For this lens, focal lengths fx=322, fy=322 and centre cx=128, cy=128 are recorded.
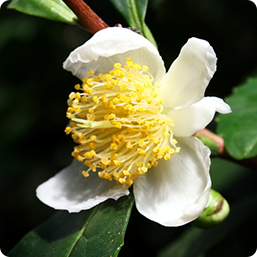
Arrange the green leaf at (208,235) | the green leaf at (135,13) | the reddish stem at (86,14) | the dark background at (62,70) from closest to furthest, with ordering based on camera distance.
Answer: the reddish stem at (86,14) < the green leaf at (135,13) < the green leaf at (208,235) < the dark background at (62,70)

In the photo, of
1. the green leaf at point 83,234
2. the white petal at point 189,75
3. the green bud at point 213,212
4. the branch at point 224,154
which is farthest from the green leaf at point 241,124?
the green leaf at point 83,234

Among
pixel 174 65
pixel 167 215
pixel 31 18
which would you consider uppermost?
pixel 31 18

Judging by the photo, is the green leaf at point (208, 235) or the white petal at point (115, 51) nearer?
the white petal at point (115, 51)

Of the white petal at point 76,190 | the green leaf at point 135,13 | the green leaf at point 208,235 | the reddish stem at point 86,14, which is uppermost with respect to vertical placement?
→ the reddish stem at point 86,14

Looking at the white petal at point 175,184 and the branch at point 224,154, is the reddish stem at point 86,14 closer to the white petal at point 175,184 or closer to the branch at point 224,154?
the white petal at point 175,184

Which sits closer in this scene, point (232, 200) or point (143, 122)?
point (143, 122)

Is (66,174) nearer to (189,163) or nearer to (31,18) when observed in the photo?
(189,163)

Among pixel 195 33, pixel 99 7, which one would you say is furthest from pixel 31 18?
pixel 195 33

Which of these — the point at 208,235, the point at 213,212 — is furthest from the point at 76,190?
the point at 208,235
